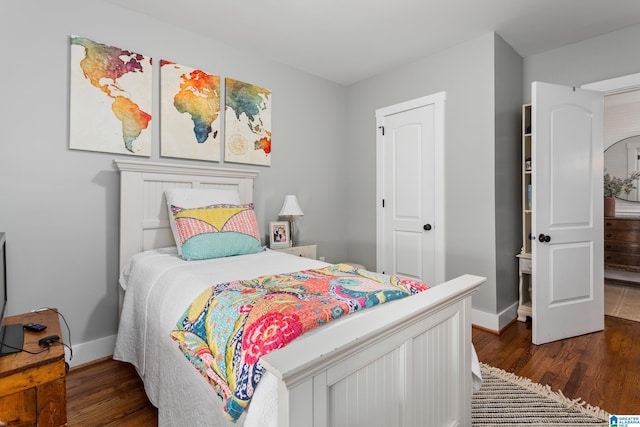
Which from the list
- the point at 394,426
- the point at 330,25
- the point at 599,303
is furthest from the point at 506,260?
the point at 330,25

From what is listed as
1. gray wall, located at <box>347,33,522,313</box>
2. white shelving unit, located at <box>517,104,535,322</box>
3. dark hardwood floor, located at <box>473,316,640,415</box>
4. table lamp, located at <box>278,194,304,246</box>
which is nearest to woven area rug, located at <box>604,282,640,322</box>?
dark hardwood floor, located at <box>473,316,640,415</box>

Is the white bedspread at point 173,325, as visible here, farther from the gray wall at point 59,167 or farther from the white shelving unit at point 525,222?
the white shelving unit at point 525,222

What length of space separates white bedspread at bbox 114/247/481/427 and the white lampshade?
79 centimetres

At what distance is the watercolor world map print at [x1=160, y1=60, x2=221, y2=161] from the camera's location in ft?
8.11

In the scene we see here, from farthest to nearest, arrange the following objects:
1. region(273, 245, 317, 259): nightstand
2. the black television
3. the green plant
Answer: the green plant, region(273, 245, 317, 259): nightstand, the black television

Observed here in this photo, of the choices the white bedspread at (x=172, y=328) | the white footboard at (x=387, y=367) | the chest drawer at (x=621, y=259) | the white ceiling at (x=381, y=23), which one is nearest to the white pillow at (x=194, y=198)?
the white bedspread at (x=172, y=328)

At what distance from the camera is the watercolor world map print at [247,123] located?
2.83m

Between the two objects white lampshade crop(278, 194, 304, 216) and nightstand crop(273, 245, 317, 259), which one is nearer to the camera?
nightstand crop(273, 245, 317, 259)

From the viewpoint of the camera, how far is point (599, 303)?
2.69 meters

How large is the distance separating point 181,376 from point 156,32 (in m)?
2.44

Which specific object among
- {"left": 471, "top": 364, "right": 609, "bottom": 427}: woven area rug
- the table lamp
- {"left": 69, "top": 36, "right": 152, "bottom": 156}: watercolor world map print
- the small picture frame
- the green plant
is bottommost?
{"left": 471, "top": 364, "right": 609, "bottom": 427}: woven area rug

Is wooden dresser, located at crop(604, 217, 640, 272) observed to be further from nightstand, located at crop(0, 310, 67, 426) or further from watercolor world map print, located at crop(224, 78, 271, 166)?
nightstand, located at crop(0, 310, 67, 426)

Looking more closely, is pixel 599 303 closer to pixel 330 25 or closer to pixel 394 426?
pixel 394 426
